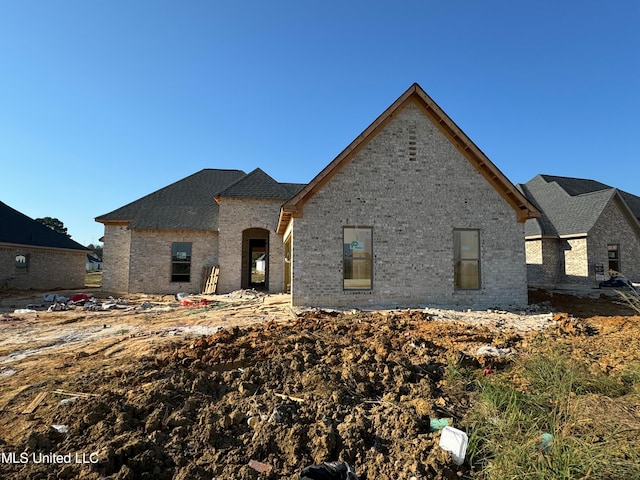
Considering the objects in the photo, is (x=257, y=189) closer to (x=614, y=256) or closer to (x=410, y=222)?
(x=410, y=222)

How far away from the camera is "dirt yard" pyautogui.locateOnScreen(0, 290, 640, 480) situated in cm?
306

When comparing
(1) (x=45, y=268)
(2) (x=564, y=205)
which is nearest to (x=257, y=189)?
(1) (x=45, y=268)

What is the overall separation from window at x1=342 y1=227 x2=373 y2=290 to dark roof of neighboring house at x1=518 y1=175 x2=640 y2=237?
53.5ft

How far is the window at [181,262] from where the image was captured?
19766mm

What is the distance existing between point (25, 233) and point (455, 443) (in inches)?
1128

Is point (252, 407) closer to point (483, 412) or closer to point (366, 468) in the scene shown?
point (366, 468)

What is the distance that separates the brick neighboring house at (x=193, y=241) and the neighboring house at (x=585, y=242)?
56.8 feet

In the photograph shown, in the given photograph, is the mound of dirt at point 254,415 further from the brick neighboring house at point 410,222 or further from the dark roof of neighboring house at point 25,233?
the dark roof of neighboring house at point 25,233

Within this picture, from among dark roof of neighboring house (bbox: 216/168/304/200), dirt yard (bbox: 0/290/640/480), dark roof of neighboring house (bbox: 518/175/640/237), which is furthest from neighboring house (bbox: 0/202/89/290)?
dark roof of neighboring house (bbox: 518/175/640/237)

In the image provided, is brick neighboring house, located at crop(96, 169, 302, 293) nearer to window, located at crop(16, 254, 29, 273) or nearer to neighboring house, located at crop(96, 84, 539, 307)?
window, located at crop(16, 254, 29, 273)

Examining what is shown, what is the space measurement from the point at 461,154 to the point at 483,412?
10.9m

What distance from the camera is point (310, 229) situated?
38.1 feet

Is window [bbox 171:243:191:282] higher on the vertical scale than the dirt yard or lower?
higher

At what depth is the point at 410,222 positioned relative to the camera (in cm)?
1203
